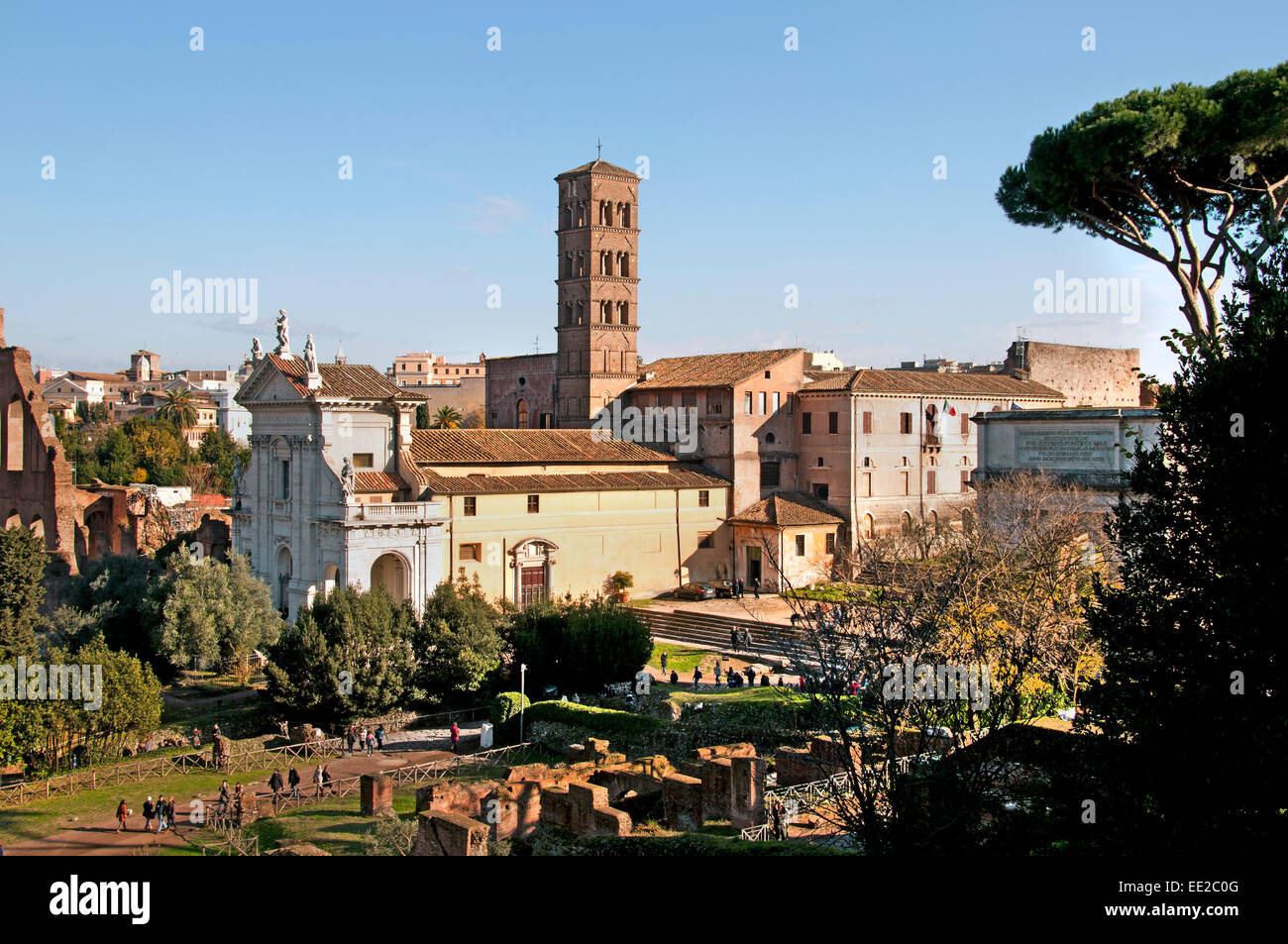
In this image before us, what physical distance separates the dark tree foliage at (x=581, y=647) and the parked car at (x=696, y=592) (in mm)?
10408

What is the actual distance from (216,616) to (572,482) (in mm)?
13876

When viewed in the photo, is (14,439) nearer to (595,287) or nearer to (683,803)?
(595,287)

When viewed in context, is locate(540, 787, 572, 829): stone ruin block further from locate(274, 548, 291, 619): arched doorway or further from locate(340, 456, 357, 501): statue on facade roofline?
locate(274, 548, 291, 619): arched doorway

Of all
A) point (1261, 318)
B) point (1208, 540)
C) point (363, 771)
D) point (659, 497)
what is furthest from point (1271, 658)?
point (659, 497)

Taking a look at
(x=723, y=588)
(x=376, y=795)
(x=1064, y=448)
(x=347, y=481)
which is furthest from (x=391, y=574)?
(x=1064, y=448)

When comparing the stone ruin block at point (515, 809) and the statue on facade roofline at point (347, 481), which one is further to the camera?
the statue on facade roofline at point (347, 481)

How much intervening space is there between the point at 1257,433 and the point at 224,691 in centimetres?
3226

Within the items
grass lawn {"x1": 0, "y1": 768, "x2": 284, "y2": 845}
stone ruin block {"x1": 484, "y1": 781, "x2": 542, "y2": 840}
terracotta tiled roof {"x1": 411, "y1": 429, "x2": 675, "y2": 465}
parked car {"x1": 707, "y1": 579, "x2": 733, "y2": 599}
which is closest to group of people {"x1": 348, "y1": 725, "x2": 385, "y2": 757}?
grass lawn {"x1": 0, "y1": 768, "x2": 284, "y2": 845}

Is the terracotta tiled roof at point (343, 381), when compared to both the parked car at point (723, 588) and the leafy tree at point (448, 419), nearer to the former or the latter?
the parked car at point (723, 588)

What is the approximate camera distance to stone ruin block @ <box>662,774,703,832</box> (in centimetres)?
2056

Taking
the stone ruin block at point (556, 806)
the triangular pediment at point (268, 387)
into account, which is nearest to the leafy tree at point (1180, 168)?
the stone ruin block at point (556, 806)

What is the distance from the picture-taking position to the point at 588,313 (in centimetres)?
5184

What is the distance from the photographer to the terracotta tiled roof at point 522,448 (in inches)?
1649
